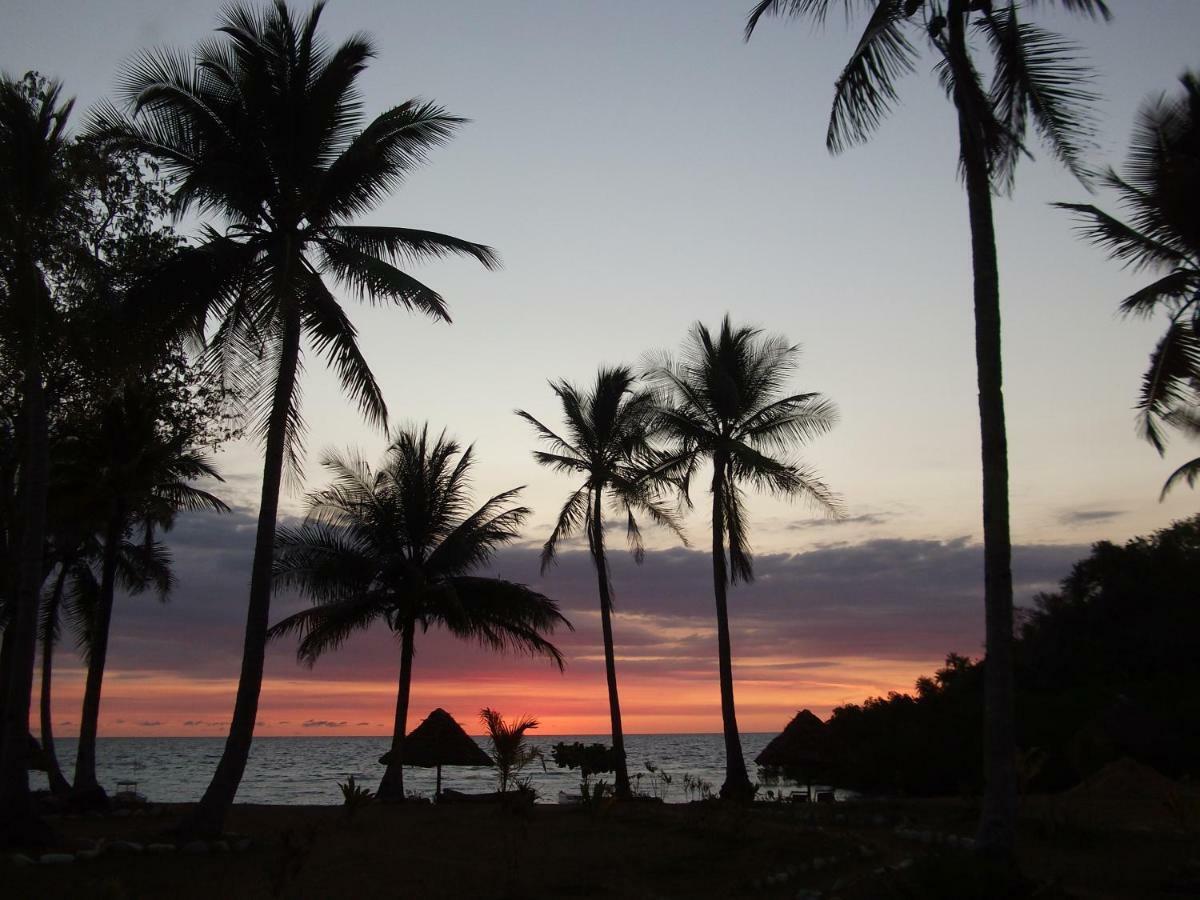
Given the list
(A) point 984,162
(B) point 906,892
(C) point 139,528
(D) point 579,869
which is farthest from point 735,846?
(C) point 139,528

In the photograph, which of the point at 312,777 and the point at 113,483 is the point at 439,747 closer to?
the point at 113,483

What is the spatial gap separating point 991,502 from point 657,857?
699cm

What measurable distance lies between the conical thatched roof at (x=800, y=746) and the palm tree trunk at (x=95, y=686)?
1472 cm

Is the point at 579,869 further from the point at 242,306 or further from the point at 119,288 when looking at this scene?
the point at 119,288

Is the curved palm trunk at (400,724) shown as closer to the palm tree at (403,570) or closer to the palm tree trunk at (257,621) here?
the palm tree at (403,570)

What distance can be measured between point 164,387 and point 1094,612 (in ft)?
86.6

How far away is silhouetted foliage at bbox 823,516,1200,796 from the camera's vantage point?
24016 millimetres

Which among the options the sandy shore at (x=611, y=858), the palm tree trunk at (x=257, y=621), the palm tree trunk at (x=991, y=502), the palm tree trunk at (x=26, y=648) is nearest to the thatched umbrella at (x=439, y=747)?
the sandy shore at (x=611, y=858)

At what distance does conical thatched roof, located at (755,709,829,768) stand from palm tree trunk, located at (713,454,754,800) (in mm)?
1814

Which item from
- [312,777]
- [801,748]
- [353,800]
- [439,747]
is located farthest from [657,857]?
[312,777]

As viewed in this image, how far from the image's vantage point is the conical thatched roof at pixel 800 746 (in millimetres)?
25391

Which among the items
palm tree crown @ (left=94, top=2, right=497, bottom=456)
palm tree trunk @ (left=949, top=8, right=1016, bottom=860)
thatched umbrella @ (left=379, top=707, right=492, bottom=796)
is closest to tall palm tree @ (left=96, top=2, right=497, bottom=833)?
palm tree crown @ (left=94, top=2, right=497, bottom=456)

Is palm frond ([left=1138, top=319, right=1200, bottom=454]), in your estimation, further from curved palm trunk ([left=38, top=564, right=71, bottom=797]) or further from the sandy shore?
curved palm trunk ([left=38, top=564, right=71, bottom=797])

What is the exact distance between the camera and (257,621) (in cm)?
1384
